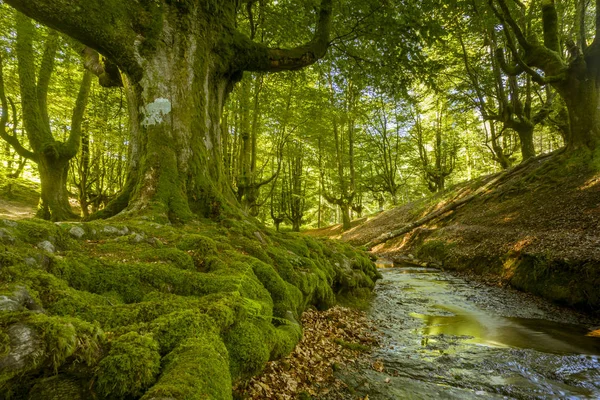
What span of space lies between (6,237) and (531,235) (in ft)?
36.9

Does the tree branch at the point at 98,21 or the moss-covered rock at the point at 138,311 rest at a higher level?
the tree branch at the point at 98,21

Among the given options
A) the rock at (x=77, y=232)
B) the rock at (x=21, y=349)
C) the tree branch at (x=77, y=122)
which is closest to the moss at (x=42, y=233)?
the rock at (x=77, y=232)

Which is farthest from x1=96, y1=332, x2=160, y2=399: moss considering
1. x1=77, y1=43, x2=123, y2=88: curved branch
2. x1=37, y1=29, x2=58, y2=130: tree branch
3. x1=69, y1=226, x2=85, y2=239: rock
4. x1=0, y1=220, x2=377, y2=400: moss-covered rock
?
x1=37, y1=29, x2=58, y2=130: tree branch

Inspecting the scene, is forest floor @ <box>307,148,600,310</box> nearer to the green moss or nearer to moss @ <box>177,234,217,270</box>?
moss @ <box>177,234,217,270</box>

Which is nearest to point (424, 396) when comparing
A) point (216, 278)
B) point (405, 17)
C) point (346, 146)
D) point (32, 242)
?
point (216, 278)

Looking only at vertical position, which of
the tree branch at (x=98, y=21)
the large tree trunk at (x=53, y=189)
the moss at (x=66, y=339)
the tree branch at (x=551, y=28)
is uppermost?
the tree branch at (x=551, y=28)

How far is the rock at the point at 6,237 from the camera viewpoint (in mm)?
2643

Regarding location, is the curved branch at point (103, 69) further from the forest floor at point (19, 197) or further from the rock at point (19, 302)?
the forest floor at point (19, 197)

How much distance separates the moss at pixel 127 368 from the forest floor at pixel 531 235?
7.92 meters

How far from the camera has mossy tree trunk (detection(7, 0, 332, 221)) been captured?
498cm

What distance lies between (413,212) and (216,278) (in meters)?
19.0

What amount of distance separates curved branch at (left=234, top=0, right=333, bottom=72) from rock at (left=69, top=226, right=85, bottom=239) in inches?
180

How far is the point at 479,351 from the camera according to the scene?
14.9 feet

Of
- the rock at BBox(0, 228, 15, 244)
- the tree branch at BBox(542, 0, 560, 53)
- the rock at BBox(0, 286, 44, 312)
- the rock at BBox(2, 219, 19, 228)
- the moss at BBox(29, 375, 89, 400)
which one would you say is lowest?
the moss at BBox(29, 375, 89, 400)
